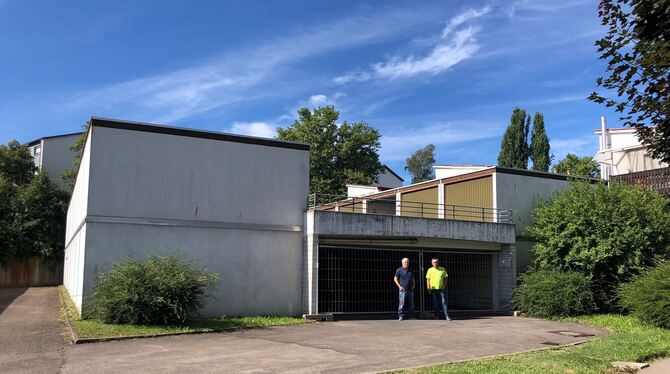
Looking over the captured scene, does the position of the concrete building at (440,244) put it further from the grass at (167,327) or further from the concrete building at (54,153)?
the concrete building at (54,153)

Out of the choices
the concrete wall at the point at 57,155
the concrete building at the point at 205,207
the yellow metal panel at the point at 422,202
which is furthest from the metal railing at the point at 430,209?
the concrete wall at the point at 57,155

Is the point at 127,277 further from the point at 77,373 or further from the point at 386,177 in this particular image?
the point at 386,177

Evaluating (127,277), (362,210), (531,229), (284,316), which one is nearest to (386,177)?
(362,210)

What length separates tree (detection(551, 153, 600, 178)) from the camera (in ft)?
133

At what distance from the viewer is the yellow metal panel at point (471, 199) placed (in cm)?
2119

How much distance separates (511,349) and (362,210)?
18317 mm

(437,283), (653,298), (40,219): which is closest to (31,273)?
(40,219)

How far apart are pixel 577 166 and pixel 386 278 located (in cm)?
2838

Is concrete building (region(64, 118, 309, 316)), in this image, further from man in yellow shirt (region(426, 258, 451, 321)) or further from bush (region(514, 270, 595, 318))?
bush (region(514, 270, 595, 318))

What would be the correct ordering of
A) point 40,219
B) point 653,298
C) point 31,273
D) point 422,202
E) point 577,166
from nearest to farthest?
point 653,298
point 422,202
point 31,273
point 40,219
point 577,166

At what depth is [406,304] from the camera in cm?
1770

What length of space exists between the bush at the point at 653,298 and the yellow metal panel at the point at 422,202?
9.19 meters

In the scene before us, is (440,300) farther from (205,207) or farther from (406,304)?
(205,207)

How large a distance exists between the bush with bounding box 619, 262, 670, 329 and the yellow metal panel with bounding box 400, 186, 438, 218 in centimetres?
919
